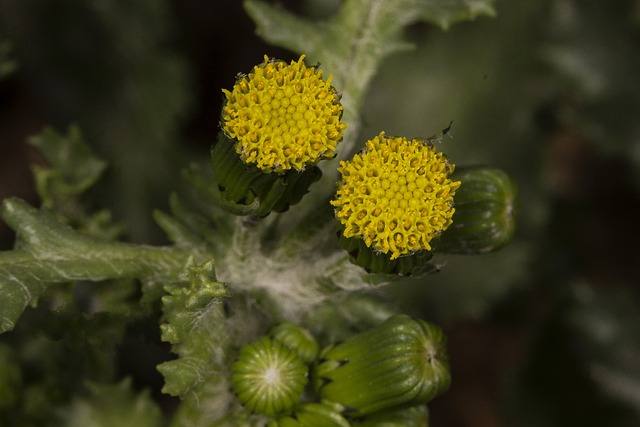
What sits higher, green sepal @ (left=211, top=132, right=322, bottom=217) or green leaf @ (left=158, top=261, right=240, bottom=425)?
green sepal @ (left=211, top=132, right=322, bottom=217)

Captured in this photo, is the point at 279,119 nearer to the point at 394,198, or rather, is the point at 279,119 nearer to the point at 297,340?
the point at 394,198

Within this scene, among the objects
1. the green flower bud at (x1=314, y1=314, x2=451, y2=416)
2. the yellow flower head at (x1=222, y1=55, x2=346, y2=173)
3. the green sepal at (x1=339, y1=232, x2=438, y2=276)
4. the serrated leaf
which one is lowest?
the green flower bud at (x1=314, y1=314, x2=451, y2=416)

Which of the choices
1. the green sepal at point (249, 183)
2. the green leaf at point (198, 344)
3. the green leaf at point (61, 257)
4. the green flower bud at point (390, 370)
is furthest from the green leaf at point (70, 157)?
the green flower bud at point (390, 370)

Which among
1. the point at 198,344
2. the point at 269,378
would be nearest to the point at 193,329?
the point at 198,344

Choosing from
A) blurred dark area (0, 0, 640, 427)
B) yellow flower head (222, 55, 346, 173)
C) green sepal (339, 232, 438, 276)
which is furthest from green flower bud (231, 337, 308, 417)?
blurred dark area (0, 0, 640, 427)

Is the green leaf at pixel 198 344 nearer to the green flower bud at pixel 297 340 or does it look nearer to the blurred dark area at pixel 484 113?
the green flower bud at pixel 297 340

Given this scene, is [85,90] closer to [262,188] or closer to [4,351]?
[4,351]

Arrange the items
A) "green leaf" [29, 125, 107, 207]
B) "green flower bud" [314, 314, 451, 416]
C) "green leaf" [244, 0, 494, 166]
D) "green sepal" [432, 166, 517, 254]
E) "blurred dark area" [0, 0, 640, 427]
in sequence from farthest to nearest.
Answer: "blurred dark area" [0, 0, 640, 427], "green leaf" [29, 125, 107, 207], "green leaf" [244, 0, 494, 166], "green sepal" [432, 166, 517, 254], "green flower bud" [314, 314, 451, 416]

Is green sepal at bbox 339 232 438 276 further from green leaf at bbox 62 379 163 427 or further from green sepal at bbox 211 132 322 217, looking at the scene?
green leaf at bbox 62 379 163 427
